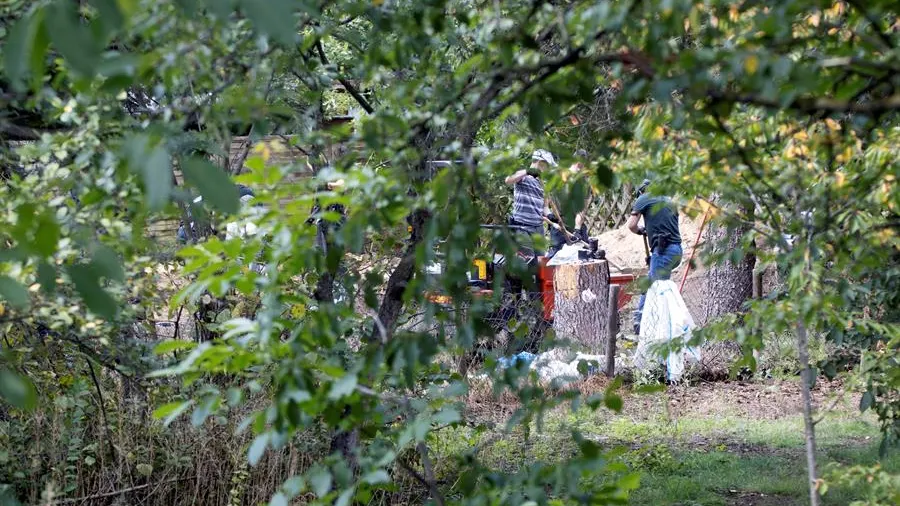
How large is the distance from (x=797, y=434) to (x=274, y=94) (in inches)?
211

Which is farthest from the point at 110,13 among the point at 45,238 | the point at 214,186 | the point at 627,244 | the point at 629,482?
the point at 627,244

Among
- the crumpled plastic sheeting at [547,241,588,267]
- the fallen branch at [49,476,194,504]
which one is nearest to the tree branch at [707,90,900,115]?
the fallen branch at [49,476,194,504]

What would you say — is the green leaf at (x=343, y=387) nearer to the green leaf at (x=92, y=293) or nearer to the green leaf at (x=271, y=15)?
the green leaf at (x=92, y=293)

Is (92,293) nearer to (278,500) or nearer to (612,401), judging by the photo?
(278,500)

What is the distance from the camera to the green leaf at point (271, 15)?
143 centimetres

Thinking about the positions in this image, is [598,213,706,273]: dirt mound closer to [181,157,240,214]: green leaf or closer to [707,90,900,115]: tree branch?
[707,90,900,115]: tree branch

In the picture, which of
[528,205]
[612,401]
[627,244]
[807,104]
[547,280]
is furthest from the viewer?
[627,244]

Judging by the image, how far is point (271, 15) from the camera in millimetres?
1434

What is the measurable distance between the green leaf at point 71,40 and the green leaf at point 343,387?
1.04 m

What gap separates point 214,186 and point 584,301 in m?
8.32

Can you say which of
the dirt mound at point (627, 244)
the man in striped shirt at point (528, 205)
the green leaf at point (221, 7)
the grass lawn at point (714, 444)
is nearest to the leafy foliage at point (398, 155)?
the green leaf at point (221, 7)

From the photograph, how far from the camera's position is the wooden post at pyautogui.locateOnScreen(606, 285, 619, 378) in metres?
9.12

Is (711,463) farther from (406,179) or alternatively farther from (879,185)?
(406,179)

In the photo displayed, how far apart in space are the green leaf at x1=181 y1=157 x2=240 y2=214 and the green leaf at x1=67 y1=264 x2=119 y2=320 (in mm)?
292
